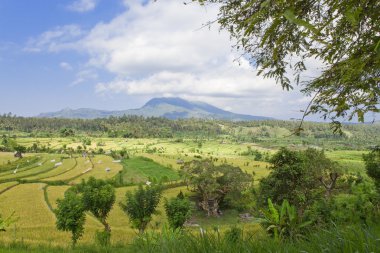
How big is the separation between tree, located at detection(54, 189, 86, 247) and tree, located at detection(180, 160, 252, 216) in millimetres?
29225

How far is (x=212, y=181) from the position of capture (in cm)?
5850

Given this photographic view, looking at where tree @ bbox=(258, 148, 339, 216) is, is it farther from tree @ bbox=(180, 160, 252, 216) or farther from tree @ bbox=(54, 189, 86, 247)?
tree @ bbox=(180, 160, 252, 216)

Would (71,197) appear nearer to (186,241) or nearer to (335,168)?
(335,168)

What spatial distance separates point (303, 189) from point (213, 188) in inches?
1045

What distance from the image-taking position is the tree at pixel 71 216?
3050 cm

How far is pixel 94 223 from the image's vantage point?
49.9m

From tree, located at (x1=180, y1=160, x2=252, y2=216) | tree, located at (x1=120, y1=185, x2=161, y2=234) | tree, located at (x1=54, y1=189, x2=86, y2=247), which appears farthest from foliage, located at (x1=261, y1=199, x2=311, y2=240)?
tree, located at (x1=180, y1=160, x2=252, y2=216)

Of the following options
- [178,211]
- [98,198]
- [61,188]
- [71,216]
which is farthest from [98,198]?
[61,188]

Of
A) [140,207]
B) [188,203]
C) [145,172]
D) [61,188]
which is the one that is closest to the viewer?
[140,207]

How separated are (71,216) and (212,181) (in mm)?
31521

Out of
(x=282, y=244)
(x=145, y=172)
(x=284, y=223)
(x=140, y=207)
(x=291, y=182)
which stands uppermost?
(x=282, y=244)

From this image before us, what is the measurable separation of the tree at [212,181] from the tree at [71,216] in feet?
95.9

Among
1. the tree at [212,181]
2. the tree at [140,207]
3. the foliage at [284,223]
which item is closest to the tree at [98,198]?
the tree at [140,207]

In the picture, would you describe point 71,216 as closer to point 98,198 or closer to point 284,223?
point 98,198
